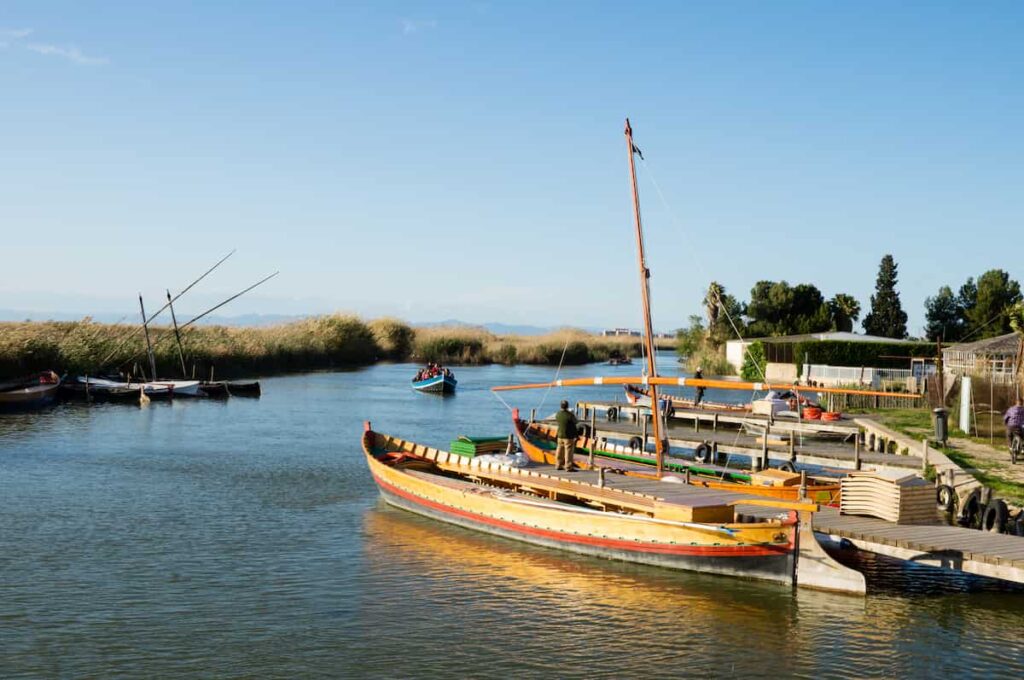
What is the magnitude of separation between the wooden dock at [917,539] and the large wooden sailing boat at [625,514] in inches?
7.0

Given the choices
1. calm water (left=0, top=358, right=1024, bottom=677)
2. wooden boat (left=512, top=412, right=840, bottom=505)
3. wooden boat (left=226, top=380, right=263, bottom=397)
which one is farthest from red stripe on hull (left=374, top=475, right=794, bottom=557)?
wooden boat (left=226, top=380, right=263, bottom=397)

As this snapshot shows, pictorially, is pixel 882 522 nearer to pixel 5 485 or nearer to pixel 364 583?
pixel 364 583

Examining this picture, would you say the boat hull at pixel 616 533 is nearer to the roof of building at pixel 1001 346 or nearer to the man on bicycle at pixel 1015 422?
the man on bicycle at pixel 1015 422

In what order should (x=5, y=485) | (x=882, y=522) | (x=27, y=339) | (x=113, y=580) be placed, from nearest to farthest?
(x=113, y=580), (x=882, y=522), (x=5, y=485), (x=27, y=339)

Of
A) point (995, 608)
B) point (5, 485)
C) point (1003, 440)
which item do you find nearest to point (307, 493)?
point (5, 485)

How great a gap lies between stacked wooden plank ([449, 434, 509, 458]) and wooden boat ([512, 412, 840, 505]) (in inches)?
34.4

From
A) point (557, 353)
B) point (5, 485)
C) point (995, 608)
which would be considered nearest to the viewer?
point (995, 608)

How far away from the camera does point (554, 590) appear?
20.5 m

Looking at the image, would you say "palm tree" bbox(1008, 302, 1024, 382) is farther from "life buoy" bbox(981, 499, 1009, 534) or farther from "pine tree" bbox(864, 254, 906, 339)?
"pine tree" bbox(864, 254, 906, 339)

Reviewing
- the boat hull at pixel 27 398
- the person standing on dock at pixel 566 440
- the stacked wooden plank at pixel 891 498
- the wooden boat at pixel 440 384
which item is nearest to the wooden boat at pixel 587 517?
the person standing on dock at pixel 566 440

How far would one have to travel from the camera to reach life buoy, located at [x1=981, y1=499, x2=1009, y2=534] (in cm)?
2214

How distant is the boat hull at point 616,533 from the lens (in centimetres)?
2038

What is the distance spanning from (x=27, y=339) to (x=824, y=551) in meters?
59.5

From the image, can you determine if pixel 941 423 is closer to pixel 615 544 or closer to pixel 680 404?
pixel 615 544
